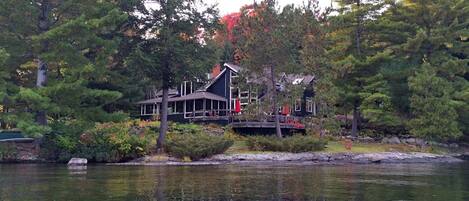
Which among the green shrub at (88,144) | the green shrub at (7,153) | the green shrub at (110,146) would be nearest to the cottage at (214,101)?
the green shrub at (110,146)

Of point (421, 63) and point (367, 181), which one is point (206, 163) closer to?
point (367, 181)

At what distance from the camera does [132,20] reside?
36.4 meters

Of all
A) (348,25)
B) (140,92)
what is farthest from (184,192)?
(348,25)

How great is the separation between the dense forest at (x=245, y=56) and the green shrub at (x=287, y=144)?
5.17m

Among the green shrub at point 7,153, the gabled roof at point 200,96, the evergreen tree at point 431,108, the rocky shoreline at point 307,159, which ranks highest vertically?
the gabled roof at point 200,96

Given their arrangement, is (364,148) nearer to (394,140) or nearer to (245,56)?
(394,140)

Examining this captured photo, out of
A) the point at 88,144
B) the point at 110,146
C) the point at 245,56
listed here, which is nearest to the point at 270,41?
the point at 245,56

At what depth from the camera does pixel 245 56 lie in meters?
41.3

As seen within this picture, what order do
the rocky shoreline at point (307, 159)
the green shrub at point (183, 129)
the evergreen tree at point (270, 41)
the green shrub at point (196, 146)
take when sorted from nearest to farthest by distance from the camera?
the rocky shoreline at point (307, 159) → the green shrub at point (196, 146) → the evergreen tree at point (270, 41) → the green shrub at point (183, 129)

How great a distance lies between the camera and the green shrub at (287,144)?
117 ft

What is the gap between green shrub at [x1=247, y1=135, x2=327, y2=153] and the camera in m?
35.8

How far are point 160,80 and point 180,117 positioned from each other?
58.2 ft

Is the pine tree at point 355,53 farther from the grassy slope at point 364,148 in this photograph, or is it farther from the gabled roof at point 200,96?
the gabled roof at point 200,96

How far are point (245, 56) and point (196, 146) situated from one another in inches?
451
